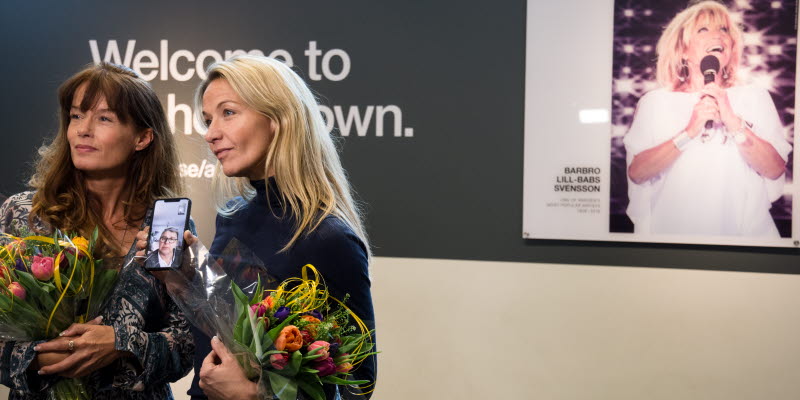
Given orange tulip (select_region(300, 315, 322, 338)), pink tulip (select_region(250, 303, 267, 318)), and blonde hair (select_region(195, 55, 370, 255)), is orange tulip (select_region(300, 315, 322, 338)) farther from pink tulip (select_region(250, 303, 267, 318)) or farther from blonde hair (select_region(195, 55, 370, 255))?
blonde hair (select_region(195, 55, 370, 255))

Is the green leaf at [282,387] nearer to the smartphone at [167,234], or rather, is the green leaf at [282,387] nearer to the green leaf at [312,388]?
the green leaf at [312,388]

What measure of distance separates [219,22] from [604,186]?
6.66 ft

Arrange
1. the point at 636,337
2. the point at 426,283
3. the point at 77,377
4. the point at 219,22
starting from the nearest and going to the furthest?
the point at 77,377 < the point at 636,337 < the point at 426,283 < the point at 219,22

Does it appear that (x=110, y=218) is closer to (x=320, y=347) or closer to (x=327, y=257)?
(x=327, y=257)

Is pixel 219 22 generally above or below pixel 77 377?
above

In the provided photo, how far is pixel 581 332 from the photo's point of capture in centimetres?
326

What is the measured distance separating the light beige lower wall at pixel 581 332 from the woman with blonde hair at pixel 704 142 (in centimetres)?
26

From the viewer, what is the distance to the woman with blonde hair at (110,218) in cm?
167

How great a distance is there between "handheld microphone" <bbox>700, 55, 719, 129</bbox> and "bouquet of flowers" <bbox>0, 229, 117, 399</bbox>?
8.15ft

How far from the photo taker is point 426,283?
11.2ft

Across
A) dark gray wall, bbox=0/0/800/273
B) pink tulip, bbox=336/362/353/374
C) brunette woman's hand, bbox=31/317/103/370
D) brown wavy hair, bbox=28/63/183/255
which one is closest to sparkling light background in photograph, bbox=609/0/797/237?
dark gray wall, bbox=0/0/800/273

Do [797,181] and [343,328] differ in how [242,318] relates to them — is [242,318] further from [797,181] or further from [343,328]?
[797,181]

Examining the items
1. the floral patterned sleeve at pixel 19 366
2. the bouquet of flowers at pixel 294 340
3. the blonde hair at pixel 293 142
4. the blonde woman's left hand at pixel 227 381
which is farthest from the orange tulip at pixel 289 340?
the floral patterned sleeve at pixel 19 366

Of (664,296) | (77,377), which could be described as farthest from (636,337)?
(77,377)
